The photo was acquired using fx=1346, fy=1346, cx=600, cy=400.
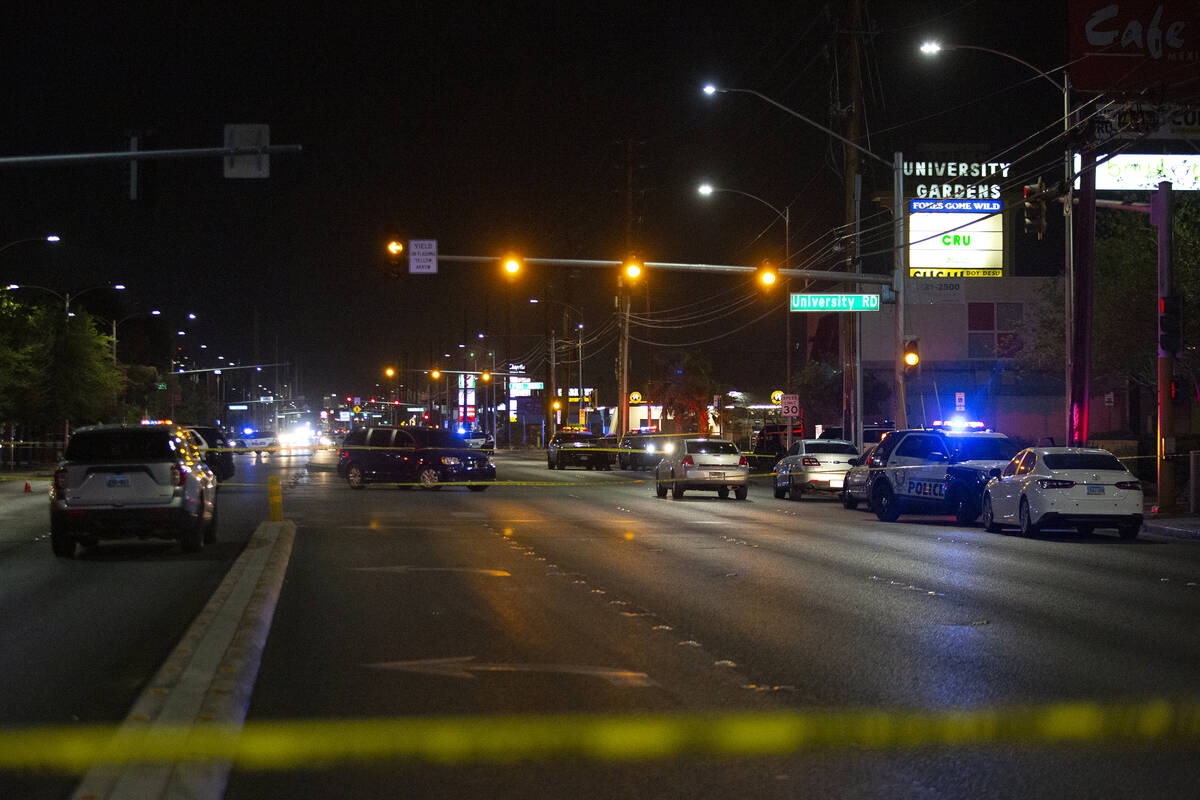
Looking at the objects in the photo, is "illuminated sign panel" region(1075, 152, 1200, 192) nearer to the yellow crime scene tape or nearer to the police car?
the police car

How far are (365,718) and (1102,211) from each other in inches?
2538

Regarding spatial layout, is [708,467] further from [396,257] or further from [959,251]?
[959,251]

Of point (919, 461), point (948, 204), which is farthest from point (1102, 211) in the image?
point (919, 461)

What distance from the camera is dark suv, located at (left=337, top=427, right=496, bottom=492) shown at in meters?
39.0

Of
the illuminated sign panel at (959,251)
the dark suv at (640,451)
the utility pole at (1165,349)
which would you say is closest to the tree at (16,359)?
the dark suv at (640,451)

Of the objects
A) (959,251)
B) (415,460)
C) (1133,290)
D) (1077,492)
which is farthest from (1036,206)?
(959,251)

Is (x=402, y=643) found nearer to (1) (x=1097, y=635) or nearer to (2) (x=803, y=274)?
(1) (x=1097, y=635)

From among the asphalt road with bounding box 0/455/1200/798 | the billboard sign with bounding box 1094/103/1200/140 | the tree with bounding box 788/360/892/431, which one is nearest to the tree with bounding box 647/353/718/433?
the tree with bounding box 788/360/892/431

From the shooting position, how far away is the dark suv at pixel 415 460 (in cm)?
3900

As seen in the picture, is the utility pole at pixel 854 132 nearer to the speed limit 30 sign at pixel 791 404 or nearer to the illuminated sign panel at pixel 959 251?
the speed limit 30 sign at pixel 791 404

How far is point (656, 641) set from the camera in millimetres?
11031

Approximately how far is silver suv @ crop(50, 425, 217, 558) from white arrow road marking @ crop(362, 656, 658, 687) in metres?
9.34

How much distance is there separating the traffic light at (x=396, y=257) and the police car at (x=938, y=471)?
12.1 m

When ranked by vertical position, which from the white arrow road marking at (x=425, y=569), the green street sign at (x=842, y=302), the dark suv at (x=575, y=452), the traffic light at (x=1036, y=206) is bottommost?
the white arrow road marking at (x=425, y=569)
